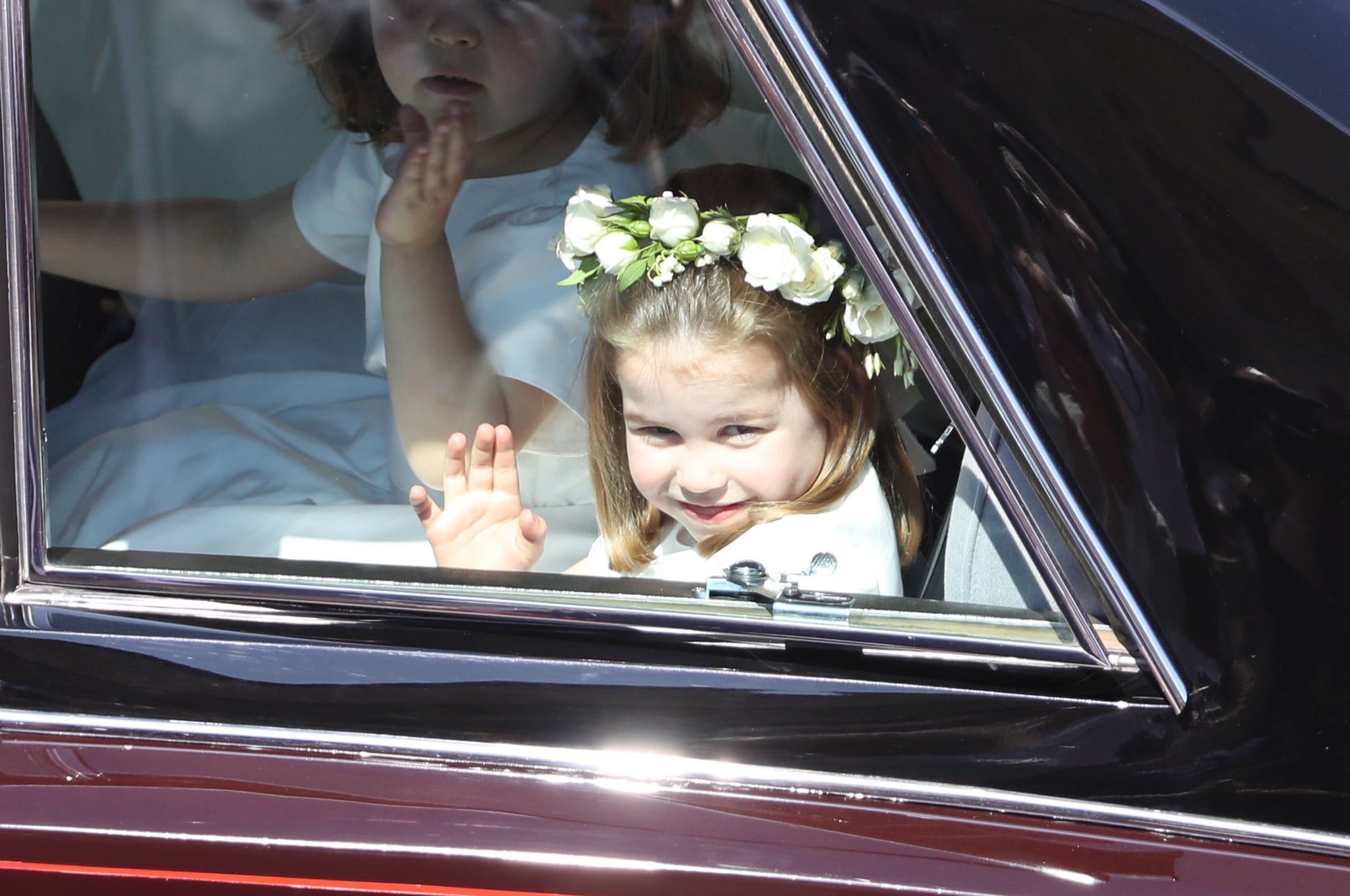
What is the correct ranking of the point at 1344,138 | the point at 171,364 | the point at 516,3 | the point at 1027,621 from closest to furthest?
the point at 1344,138 → the point at 1027,621 → the point at 516,3 → the point at 171,364

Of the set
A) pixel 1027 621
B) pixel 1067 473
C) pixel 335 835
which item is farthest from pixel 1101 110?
pixel 335 835

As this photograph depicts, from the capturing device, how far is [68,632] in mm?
1171

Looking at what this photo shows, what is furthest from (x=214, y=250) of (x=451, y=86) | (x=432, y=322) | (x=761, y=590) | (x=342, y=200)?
(x=761, y=590)

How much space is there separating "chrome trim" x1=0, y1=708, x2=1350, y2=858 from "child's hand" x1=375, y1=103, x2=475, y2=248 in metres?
0.68

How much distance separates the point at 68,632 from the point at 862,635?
707 mm

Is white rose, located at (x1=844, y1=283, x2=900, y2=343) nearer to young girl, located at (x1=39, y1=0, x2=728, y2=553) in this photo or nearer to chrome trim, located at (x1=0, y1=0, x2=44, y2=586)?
young girl, located at (x1=39, y1=0, x2=728, y2=553)

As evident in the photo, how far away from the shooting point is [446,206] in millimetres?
1548

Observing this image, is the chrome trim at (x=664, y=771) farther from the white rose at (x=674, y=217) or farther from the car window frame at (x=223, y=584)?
the white rose at (x=674, y=217)

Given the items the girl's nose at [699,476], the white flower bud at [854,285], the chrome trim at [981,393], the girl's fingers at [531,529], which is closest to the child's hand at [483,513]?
the girl's fingers at [531,529]

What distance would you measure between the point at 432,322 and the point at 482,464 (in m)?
0.23

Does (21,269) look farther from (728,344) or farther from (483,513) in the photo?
(728,344)

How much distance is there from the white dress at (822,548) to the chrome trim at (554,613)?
0.11m

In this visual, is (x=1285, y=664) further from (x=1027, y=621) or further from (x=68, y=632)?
(x=68, y=632)

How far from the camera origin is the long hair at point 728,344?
1.43 metres
